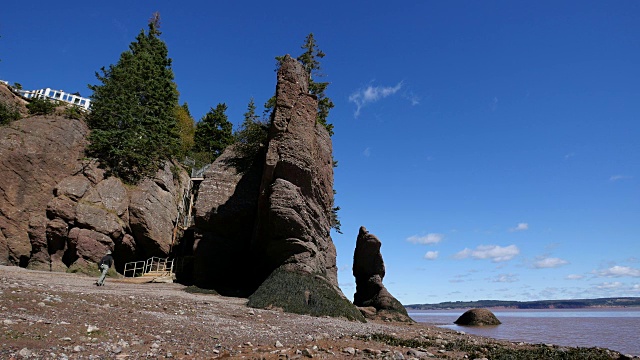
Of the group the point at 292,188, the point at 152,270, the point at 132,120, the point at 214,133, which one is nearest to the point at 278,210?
the point at 292,188

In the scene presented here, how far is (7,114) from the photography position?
26.2 metres

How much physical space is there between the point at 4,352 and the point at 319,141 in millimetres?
22294

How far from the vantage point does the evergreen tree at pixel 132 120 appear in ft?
93.9

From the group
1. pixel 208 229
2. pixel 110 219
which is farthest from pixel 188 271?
pixel 110 219

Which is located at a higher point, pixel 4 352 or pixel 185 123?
pixel 185 123

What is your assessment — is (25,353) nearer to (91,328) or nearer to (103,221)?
(91,328)

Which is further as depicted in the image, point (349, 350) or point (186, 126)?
point (186, 126)

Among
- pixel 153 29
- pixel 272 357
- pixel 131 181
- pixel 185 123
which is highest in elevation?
pixel 153 29

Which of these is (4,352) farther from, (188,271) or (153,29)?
(153,29)

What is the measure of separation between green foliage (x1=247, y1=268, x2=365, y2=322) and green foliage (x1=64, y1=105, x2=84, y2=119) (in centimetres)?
2098

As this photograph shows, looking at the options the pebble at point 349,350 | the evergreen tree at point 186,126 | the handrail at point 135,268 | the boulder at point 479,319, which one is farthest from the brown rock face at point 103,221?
the boulder at point 479,319

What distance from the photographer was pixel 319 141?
27.0m

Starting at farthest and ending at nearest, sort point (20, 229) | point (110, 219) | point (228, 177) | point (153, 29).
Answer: point (153, 29) → point (228, 177) → point (110, 219) → point (20, 229)

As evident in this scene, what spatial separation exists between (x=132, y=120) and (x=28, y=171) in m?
8.01
